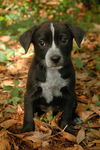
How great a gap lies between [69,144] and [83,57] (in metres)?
2.97

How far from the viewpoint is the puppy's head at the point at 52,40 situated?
14.6 ft

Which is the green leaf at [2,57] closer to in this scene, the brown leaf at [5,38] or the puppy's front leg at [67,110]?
the brown leaf at [5,38]

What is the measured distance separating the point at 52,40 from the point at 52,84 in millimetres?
647

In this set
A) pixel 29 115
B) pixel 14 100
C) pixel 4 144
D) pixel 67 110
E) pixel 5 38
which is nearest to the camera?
pixel 4 144

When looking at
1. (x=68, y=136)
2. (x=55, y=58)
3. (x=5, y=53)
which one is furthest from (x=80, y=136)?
(x=5, y=53)

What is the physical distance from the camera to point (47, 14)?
9289mm

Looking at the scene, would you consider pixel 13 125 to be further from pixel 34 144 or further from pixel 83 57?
pixel 83 57

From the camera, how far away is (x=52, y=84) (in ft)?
15.6

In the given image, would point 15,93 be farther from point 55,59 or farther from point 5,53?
point 5,53

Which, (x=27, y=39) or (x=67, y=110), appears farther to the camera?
(x=67, y=110)

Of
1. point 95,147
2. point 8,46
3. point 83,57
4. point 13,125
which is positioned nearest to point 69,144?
point 95,147

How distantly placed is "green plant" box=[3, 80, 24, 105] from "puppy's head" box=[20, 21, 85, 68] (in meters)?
0.94

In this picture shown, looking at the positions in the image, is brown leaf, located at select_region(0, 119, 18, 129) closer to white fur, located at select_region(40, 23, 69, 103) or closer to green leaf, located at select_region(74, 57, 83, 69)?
white fur, located at select_region(40, 23, 69, 103)

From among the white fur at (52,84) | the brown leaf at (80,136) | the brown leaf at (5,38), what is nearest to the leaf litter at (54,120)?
the brown leaf at (80,136)
